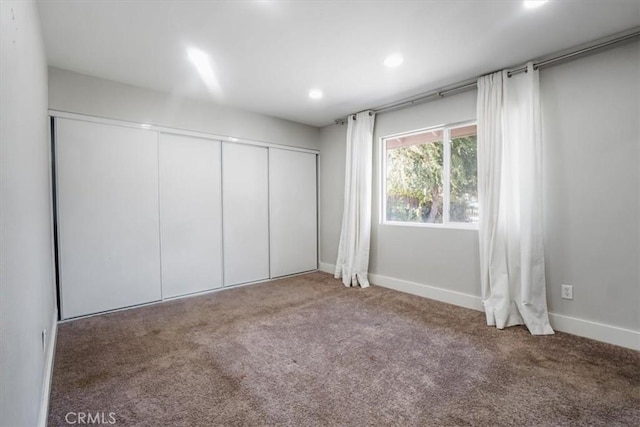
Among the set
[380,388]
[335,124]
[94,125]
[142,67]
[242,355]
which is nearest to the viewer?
[380,388]

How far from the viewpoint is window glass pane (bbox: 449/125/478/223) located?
10.7 feet

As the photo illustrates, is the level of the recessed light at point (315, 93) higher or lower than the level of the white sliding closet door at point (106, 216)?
higher

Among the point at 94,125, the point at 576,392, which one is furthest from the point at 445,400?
the point at 94,125

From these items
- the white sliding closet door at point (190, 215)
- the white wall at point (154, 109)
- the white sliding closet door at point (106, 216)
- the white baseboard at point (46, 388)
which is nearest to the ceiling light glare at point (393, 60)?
the white wall at point (154, 109)

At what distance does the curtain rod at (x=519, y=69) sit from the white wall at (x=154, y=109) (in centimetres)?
152

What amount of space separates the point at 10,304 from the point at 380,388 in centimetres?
182

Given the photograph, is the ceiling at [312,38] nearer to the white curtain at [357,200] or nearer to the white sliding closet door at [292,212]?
the white curtain at [357,200]

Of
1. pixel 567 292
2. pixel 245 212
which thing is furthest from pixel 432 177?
pixel 245 212

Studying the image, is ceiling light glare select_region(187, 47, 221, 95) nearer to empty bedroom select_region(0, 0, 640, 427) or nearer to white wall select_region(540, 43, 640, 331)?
empty bedroom select_region(0, 0, 640, 427)

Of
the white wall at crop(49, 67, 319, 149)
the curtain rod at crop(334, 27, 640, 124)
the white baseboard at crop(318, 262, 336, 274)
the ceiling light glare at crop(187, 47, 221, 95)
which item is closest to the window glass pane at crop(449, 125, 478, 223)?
the curtain rod at crop(334, 27, 640, 124)

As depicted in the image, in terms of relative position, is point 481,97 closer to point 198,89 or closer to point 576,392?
point 576,392

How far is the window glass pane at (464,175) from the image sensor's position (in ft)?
10.7

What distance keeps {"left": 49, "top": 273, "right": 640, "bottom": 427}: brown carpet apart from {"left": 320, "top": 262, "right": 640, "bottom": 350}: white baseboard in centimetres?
12

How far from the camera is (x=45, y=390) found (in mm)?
1691
